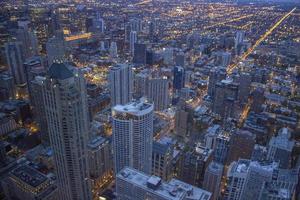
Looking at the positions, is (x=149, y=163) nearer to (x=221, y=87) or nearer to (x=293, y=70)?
(x=221, y=87)

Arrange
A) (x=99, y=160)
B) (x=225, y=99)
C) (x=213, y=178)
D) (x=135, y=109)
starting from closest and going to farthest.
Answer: (x=135, y=109) → (x=213, y=178) → (x=99, y=160) → (x=225, y=99)

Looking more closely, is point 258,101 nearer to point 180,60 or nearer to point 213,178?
point 213,178

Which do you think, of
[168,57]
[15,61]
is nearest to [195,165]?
[15,61]

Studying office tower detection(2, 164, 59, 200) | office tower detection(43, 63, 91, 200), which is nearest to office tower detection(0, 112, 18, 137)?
office tower detection(2, 164, 59, 200)

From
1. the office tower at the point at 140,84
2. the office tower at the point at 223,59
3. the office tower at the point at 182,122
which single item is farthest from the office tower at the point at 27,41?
the office tower at the point at 223,59

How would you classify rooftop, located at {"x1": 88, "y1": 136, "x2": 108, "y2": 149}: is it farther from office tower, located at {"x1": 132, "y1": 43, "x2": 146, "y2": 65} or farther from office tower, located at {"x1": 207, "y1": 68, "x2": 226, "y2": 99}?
office tower, located at {"x1": 132, "y1": 43, "x2": 146, "y2": 65}

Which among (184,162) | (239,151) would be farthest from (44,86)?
(239,151)
